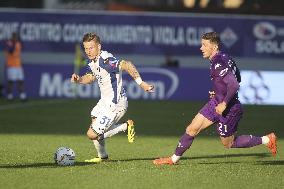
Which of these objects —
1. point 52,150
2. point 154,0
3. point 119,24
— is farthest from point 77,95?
point 52,150

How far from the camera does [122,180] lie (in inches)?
428

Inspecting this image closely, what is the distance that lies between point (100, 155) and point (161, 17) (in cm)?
1817

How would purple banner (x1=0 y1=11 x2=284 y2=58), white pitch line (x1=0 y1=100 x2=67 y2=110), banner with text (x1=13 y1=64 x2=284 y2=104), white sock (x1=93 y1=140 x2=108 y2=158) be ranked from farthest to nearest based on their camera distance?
purple banner (x1=0 y1=11 x2=284 y2=58), banner with text (x1=13 y1=64 x2=284 y2=104), white pitch line (x1=0 y1=100 x2=67 y2=110), white sock (x1=93 y1=140 x2=108 y2=158)

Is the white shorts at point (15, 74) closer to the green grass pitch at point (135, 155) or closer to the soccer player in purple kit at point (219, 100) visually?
the green grass pitch at point (135, 155)

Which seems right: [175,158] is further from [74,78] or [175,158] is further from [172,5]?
[172,5]

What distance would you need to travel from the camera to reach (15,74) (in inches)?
1053

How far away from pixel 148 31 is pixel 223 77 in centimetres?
1893

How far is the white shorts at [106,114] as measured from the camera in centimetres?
1245

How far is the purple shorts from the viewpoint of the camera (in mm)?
11984

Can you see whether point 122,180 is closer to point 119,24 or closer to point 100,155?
point 100,155

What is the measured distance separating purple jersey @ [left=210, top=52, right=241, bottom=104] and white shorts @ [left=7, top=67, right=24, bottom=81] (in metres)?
15.5

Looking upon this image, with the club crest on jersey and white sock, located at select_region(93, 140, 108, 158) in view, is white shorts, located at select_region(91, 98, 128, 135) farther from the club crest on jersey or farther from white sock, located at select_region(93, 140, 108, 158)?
the club crest on jersey

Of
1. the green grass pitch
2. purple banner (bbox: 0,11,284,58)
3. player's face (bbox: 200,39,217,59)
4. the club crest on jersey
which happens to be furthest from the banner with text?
player's face (bbox: 200,39,217,59)

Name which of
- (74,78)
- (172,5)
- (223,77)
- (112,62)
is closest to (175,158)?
(223,77)
